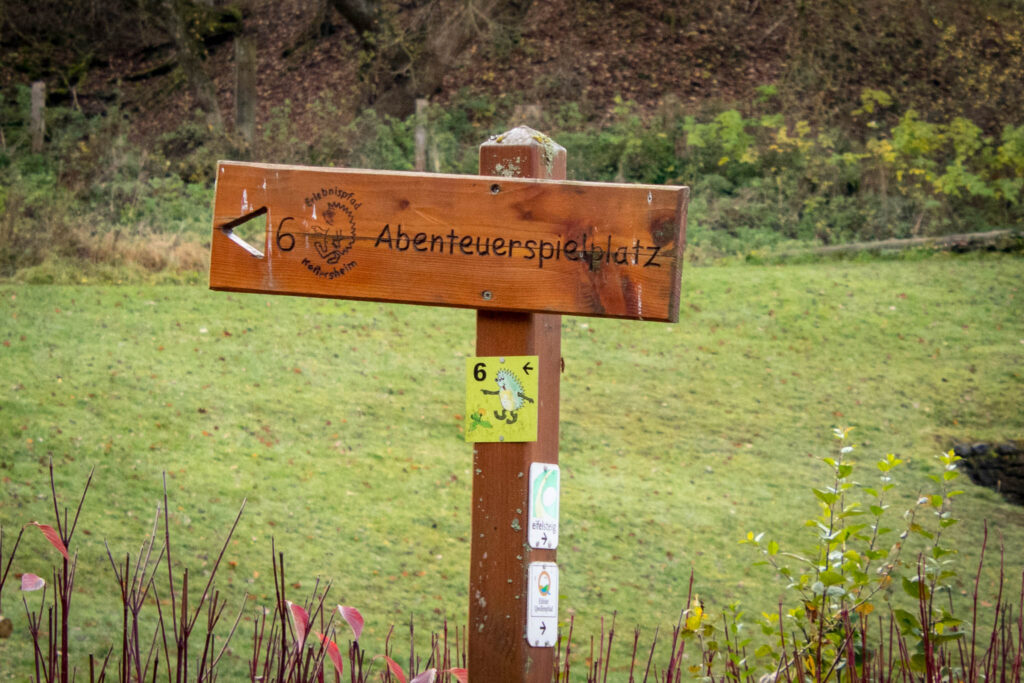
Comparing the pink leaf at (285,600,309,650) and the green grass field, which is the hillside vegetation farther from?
the pink leaf at (285,600,309,650)

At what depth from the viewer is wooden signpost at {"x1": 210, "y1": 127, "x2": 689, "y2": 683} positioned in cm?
137

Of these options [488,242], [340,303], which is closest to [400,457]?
[340,303]

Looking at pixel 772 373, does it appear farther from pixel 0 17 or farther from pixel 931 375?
pixel 0 17

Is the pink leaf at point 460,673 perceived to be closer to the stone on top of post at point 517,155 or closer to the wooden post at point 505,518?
the wooden post at point 505,518

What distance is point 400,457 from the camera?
448cm

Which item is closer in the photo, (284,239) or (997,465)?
(284,239)

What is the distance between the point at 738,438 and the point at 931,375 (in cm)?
155

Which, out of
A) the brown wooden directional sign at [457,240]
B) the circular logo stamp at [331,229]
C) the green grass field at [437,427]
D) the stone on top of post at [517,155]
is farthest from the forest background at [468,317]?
the circular logo stamp at [331,229]

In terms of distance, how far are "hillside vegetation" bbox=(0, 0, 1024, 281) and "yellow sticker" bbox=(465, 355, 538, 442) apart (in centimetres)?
598

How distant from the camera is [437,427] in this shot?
4801mm

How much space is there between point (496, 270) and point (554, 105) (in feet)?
31.8

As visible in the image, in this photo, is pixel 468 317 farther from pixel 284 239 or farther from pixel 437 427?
pixel 284 239

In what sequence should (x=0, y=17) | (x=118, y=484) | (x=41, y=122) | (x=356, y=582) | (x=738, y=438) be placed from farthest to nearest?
(x=0, y=17), (x=41, y=122), (x=738, y=438), (x=118, y=484), (x=356, y=582)

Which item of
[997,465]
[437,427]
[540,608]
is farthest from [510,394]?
[997,465]
